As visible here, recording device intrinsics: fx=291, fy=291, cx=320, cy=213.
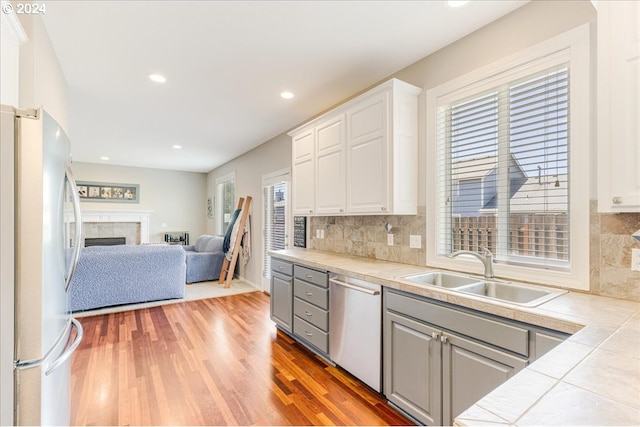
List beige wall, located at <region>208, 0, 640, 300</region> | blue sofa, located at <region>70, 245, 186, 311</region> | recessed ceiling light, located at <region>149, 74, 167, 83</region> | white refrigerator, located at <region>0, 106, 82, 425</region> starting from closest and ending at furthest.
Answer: white refrigerator, located at <region>0, 106, 82, 425</region> < beige wall, located at <region>208, 0, 640, 300</region> < recessed ceiling light, located at <region>149, 74, 167, 83</region> < blue sofa, located at <region>70, 245, 186, 311</region>

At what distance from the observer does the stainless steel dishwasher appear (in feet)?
6.83

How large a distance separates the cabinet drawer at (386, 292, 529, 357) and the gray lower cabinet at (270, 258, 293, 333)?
1.40 m

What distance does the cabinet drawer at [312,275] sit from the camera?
2.59 m

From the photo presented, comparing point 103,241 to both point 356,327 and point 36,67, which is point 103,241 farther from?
point 356,327

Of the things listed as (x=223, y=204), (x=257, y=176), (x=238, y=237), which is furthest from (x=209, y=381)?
(x=223, y=204)

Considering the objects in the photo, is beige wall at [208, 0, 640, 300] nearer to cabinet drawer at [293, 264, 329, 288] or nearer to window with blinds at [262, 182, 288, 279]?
cabinet drawer at [293, 264, 329, 288]

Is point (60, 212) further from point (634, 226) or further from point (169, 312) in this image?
point (169, 312)

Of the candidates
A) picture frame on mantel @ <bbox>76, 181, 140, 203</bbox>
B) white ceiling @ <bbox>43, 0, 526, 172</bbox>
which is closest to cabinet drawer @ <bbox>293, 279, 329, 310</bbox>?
white ceiling @ <bbox>43, 0, 526, 172</bbox>

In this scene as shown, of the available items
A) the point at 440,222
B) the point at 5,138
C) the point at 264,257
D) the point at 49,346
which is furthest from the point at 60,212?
the point at 264,257

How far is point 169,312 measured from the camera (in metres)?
4.07

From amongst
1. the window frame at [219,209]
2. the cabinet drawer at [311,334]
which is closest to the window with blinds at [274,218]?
the cabinet drawer at [311,334]

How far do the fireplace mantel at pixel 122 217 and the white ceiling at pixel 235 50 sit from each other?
152 inches

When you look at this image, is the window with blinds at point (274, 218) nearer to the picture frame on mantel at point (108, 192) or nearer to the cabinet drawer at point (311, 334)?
the cabinet drawer at point (311, 334)

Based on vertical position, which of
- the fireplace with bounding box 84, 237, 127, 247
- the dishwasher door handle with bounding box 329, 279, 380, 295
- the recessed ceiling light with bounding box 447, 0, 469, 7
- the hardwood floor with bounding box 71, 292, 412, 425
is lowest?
the hardwood floor with bounding box 71, 292, 412, 425
